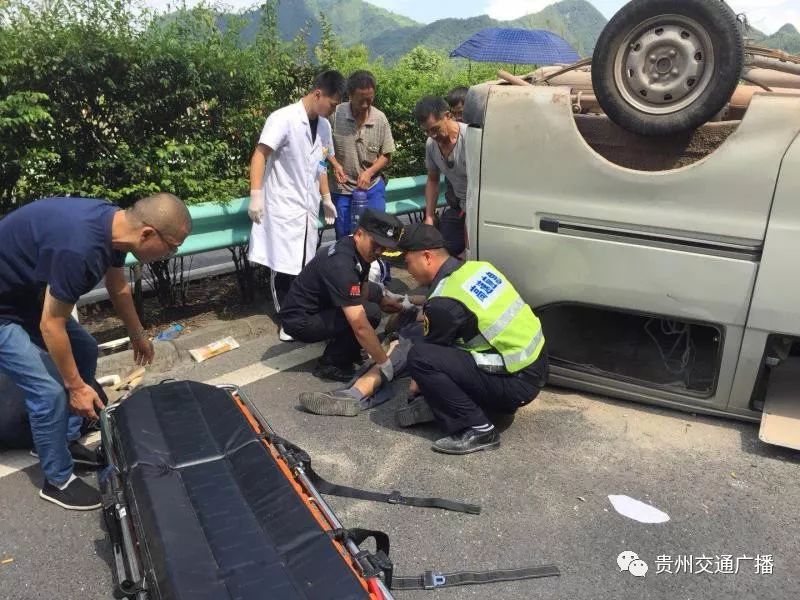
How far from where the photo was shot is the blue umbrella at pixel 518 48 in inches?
365

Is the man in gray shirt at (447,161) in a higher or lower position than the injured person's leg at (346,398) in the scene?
higher

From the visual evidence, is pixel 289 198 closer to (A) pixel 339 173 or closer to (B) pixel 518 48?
(A) pixel 339 173

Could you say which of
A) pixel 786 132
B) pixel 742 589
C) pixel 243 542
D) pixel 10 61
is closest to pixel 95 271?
pixel 243 542

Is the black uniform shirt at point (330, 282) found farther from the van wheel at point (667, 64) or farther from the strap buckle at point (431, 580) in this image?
the strap buckle at point (431, 580)

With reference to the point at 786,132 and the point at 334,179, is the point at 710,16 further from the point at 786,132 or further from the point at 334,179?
the point at 334,179

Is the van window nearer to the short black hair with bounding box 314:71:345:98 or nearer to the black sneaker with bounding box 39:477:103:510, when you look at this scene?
the short black hair with bounding box 314:71:345:98

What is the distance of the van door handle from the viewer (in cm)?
336

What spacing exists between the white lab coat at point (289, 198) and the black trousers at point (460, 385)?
1.68 metres

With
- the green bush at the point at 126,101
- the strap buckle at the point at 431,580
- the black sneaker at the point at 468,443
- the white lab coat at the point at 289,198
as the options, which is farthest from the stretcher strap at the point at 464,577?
the green bush at the point at 126,101

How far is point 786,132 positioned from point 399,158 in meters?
4.36

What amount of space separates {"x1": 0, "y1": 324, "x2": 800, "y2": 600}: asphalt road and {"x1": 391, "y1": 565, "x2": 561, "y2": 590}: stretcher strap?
0.03 m

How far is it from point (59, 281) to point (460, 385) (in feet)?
5.95

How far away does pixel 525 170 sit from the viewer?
11.1 ft

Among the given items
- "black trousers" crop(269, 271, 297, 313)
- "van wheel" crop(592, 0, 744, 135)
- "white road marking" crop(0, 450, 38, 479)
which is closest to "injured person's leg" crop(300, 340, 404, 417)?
"black trousers" crop(269, 271, 297, 313)
